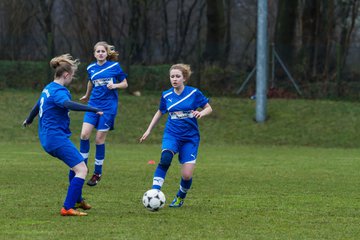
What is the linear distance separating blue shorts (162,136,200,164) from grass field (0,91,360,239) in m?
0.59

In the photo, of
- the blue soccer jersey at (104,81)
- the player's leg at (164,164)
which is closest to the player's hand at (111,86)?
the blue soccer jersey at (104,81)

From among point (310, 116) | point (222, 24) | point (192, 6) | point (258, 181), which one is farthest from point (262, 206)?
point (192, 6)

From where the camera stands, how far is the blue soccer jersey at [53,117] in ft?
31.2

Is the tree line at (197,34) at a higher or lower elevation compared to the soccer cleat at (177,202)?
lower

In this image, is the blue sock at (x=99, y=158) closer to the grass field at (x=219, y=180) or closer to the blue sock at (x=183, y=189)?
the grass field at (x=219, y=180)

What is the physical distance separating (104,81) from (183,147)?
3.56m

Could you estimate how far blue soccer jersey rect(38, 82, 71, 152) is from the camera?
9523mm

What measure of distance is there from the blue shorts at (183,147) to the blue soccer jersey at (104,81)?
344 centimetres

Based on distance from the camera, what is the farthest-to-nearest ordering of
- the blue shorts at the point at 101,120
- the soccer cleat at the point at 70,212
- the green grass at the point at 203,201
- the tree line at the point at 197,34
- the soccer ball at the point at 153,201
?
the tree line at the point at 197,34 < the blue shorts at the point at 101,120 < the soccer ball at the point at 153,201 < the soccer cleat at the point at 70,212 < the green grass at the point at 203,201

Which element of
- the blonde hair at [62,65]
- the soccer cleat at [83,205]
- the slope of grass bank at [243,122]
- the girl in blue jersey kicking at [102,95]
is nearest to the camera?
the blonde hair at [62,65]

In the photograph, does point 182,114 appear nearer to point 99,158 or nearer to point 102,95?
point 99,158

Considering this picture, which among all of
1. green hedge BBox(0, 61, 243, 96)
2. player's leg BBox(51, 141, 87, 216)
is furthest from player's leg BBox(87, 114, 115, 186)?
green hedge BBox(0, 61, 243, 96)

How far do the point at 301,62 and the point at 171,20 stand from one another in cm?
1642

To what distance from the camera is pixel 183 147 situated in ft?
35.0
